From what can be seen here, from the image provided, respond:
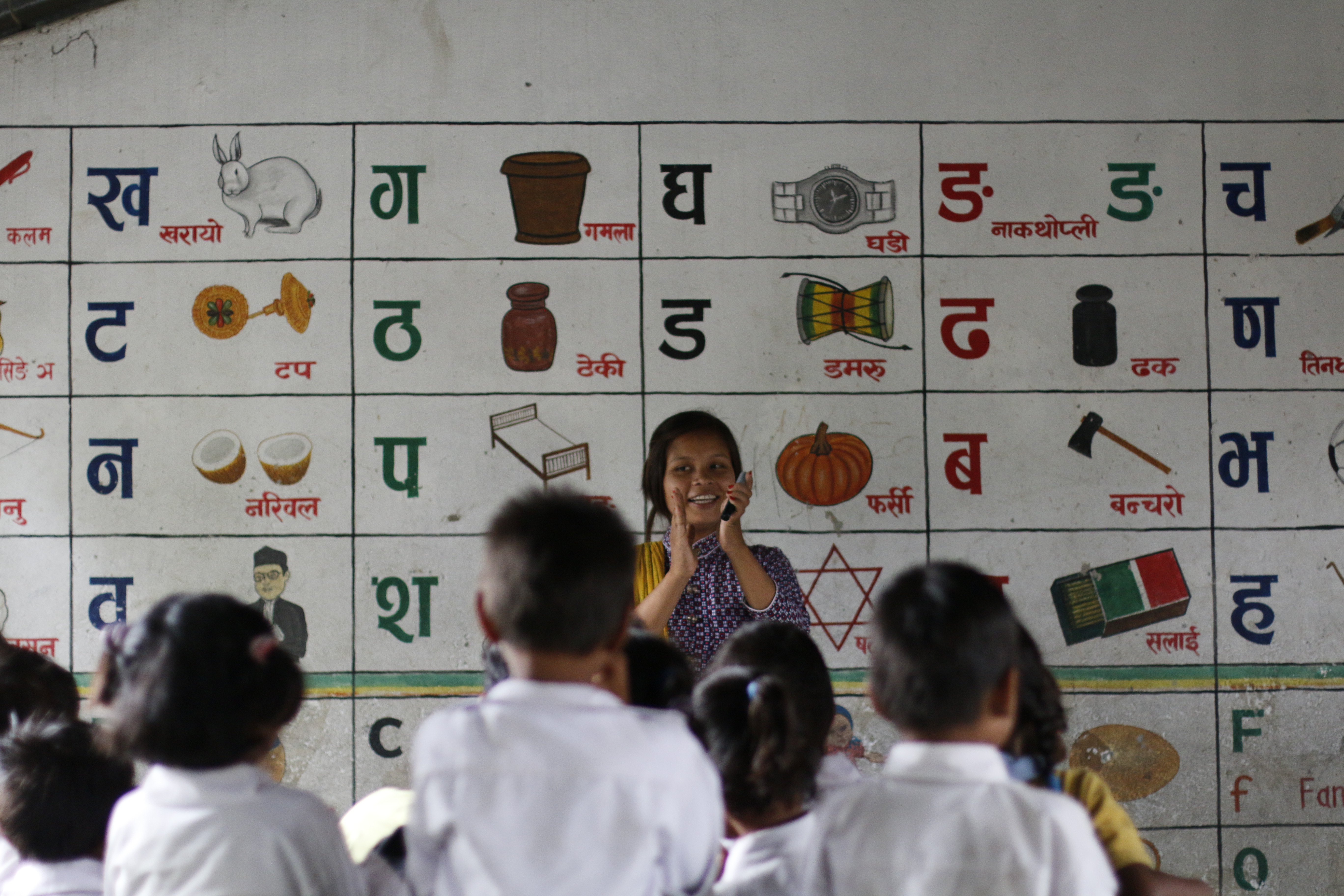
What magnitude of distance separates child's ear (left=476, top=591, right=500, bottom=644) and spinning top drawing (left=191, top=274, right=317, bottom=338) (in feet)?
5.53

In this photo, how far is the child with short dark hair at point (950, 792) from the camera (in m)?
0.99

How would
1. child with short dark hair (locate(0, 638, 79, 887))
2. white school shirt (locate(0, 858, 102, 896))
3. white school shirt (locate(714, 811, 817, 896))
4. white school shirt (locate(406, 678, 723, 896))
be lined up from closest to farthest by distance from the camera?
white school shirt (locate(406, 678, 723, 896))
white school shirt (locate(714, 811, 817, 896))
white school shirt (locate(0, 858, 102, 896))
child with short dark hair (locate(0, 638, 79, 887))

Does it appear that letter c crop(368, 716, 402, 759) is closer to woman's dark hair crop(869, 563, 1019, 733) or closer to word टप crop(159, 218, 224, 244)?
word टप crop(159, 218, 224, 244)

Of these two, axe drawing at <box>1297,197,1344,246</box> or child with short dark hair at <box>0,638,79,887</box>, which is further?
axe drawing at <box>1297,197,1344,246</box>

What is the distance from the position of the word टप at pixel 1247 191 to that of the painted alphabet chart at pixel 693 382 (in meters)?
0.01

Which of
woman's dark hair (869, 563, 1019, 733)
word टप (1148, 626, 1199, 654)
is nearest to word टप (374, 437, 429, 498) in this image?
woman's dark hair (869, 563, 1019, 733)

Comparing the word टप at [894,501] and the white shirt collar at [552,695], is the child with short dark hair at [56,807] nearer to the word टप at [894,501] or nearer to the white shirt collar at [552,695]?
the white shirt collar at [552,695]

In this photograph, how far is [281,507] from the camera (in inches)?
99.2

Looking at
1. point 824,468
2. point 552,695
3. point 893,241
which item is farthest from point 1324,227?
point 552,695

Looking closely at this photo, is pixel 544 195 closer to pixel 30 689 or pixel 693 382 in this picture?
pixel 693 382

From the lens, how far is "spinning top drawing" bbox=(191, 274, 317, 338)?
2527mm

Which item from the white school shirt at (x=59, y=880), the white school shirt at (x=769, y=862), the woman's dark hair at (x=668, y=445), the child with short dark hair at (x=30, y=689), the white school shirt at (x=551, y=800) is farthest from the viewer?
the woman's dark hair at (x=668, y=445)

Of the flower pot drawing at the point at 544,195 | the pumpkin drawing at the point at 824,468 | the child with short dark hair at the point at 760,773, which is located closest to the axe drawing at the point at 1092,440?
the pumpkin drawing at the point at 824,468

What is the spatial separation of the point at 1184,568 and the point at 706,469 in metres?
1.28
